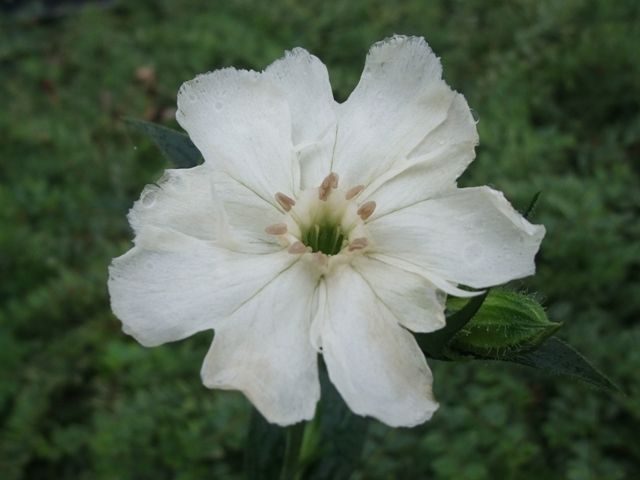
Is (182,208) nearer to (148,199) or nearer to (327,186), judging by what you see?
(148,199)

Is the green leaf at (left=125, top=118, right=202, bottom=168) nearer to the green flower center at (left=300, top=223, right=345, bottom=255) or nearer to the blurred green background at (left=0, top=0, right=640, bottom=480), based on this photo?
the green flower center at (left=300, top=223, right=345, bottom=255)

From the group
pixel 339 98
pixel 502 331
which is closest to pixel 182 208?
pixel 502 331

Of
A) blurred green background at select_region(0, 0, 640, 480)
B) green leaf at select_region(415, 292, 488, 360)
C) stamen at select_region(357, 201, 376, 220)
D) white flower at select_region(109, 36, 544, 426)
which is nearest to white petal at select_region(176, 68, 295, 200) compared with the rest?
white flower at select_region(109, 36, 544, 426)

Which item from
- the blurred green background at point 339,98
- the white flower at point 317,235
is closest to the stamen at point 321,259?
the white flower at point 317,235

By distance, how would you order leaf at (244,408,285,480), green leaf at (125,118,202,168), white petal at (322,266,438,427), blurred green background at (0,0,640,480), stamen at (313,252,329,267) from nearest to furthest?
white petal at (322,266,438,427) < stamen at (313,252,329,267) < green leaf at (125,118,202,168) < leaf at (244,408,285,480) < blurred green background at (0,0,640,480)

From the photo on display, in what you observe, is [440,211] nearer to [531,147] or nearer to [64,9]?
[531,147]

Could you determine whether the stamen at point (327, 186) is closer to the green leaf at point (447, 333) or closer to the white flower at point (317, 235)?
the white flower at point (317, 235)
